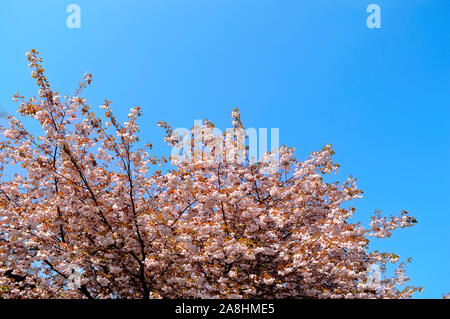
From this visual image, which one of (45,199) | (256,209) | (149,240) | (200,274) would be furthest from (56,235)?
(256,209)

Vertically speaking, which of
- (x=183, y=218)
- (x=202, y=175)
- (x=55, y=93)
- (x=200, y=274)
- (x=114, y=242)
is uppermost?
(x=55, y=93)

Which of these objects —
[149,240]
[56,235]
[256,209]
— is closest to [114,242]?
[149,240]

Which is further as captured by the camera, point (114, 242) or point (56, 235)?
point (56, 235)

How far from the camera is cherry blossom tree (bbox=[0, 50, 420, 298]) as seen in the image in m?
9.70

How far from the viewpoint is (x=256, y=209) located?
10.7 meters

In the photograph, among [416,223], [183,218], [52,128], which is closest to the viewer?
[52,128]

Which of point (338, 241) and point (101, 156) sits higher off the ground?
point (101, 156)

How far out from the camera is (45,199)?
38.4ft

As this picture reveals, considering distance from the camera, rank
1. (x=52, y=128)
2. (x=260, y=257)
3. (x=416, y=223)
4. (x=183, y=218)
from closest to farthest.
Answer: (x=52, y=128), (x=416, y=223), (x=260, y=257), (x=183, y=218)

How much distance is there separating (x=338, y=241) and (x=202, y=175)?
5.06 meters

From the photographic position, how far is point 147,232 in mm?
10539

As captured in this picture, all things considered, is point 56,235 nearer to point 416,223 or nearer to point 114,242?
point 114,242

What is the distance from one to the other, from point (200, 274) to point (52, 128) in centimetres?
620

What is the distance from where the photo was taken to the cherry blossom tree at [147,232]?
9.70 m
